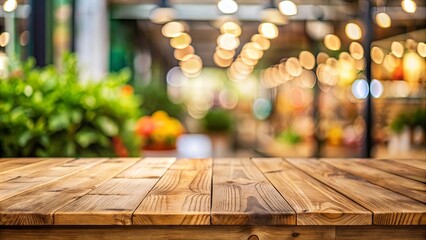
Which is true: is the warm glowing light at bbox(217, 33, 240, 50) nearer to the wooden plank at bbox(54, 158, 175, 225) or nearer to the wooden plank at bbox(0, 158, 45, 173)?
the wooden plank at bbox(0, 158, 45, 173)

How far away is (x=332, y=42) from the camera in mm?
8039

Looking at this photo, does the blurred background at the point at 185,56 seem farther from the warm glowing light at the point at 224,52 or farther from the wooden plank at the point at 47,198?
the wooden plank at the point at 47,198

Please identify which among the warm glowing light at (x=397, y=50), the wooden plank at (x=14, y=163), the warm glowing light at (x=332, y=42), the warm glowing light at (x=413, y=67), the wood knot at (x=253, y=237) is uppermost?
the warm glowing light at (x=332, y=42)

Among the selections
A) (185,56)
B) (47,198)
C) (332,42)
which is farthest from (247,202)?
(185,56)

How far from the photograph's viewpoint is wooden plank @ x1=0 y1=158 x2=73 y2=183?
1.78 metres

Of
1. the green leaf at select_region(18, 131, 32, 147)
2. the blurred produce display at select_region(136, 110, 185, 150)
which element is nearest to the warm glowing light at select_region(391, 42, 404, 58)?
the blurred produce display at select_region(136, 110, 185, 150)

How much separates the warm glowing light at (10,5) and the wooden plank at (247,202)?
9.43ft

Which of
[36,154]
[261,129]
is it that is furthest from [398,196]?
[261,129]

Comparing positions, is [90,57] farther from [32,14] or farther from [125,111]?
[125,111]

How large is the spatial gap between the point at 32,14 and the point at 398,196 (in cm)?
437

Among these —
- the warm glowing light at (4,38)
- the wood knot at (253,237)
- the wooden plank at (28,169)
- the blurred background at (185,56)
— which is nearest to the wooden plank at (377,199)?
the wood knot at (253,237)

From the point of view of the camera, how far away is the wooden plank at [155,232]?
126 cm

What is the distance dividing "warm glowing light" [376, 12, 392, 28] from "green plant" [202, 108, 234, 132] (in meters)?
4.49

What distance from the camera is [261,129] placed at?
45.5 feet
